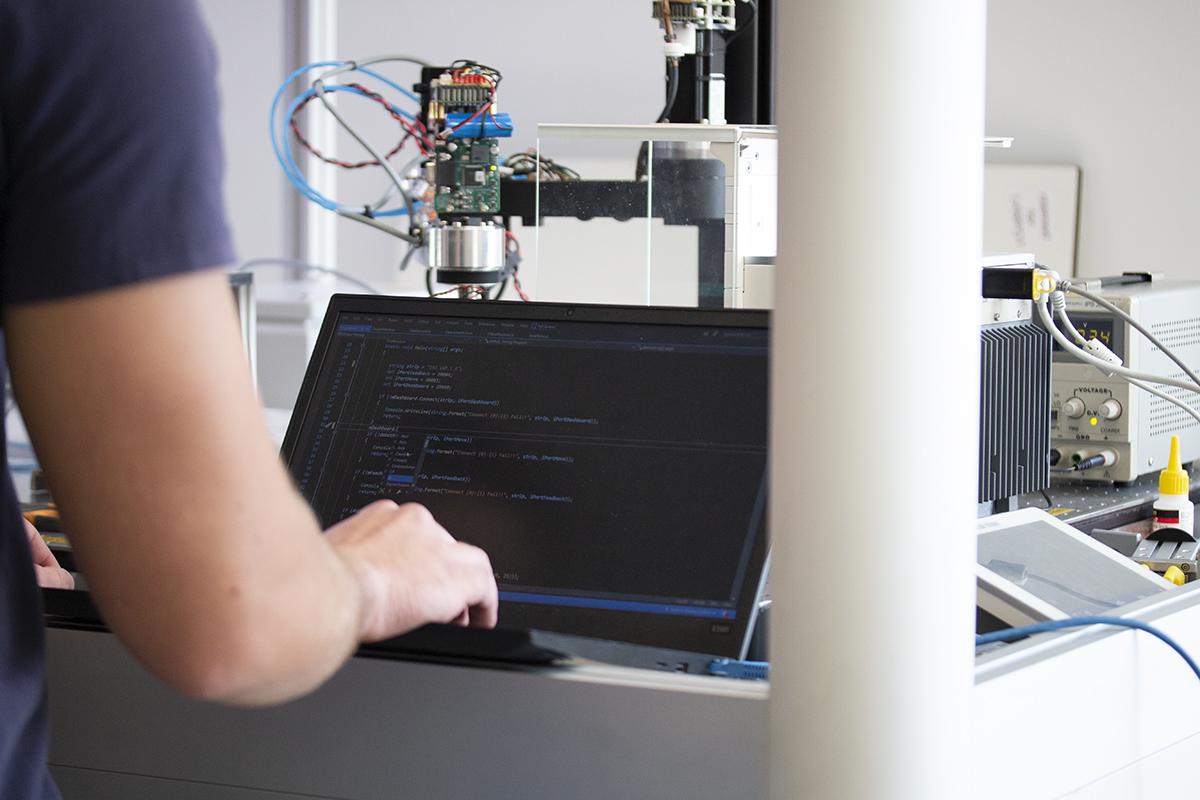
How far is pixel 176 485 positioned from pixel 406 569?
193mm

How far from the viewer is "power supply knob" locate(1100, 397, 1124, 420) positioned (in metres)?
1.52

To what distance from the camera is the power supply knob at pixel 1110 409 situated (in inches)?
60.0

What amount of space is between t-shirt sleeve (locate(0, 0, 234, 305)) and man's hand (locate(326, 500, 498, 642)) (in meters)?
0.19

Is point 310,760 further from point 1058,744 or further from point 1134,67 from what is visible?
point 1134,67

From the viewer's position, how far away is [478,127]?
4.58 ft

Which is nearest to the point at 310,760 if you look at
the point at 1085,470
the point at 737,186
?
the point at 737,186

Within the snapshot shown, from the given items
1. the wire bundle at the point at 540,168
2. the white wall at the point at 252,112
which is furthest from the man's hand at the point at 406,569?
A: the white wall at the point at 252,112

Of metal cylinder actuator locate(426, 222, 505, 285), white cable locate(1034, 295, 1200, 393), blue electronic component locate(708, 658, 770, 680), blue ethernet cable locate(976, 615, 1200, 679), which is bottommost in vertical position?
blue electronic component locate(708, 658, 770, 680)

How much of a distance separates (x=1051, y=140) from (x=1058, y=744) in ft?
10.7

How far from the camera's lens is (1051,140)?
378 centimetres

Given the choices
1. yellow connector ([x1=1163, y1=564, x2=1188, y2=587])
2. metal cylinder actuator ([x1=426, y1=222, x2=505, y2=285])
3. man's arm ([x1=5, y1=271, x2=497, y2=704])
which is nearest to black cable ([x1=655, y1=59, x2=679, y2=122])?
metal cylinder actuator ([x1=426, y1=222, x2=505, y2=285])

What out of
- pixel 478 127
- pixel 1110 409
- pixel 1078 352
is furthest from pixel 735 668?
pixel 1110 409

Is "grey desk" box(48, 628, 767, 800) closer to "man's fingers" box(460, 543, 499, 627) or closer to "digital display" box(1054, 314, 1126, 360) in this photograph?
"man's fingers" box(460, 543, 499, 627)

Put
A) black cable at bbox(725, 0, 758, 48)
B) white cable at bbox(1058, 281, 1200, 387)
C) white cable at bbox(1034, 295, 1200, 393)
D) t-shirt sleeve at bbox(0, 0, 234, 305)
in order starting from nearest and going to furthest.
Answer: t-shirt sleeve at bbox(0, 0, 234, 305) → white cable at bbox(1034, 295, 1200, 393) → white cable at bbox(1058, 281, 1200, 387) → black cable at bbox(725, 0, 758, 48)
